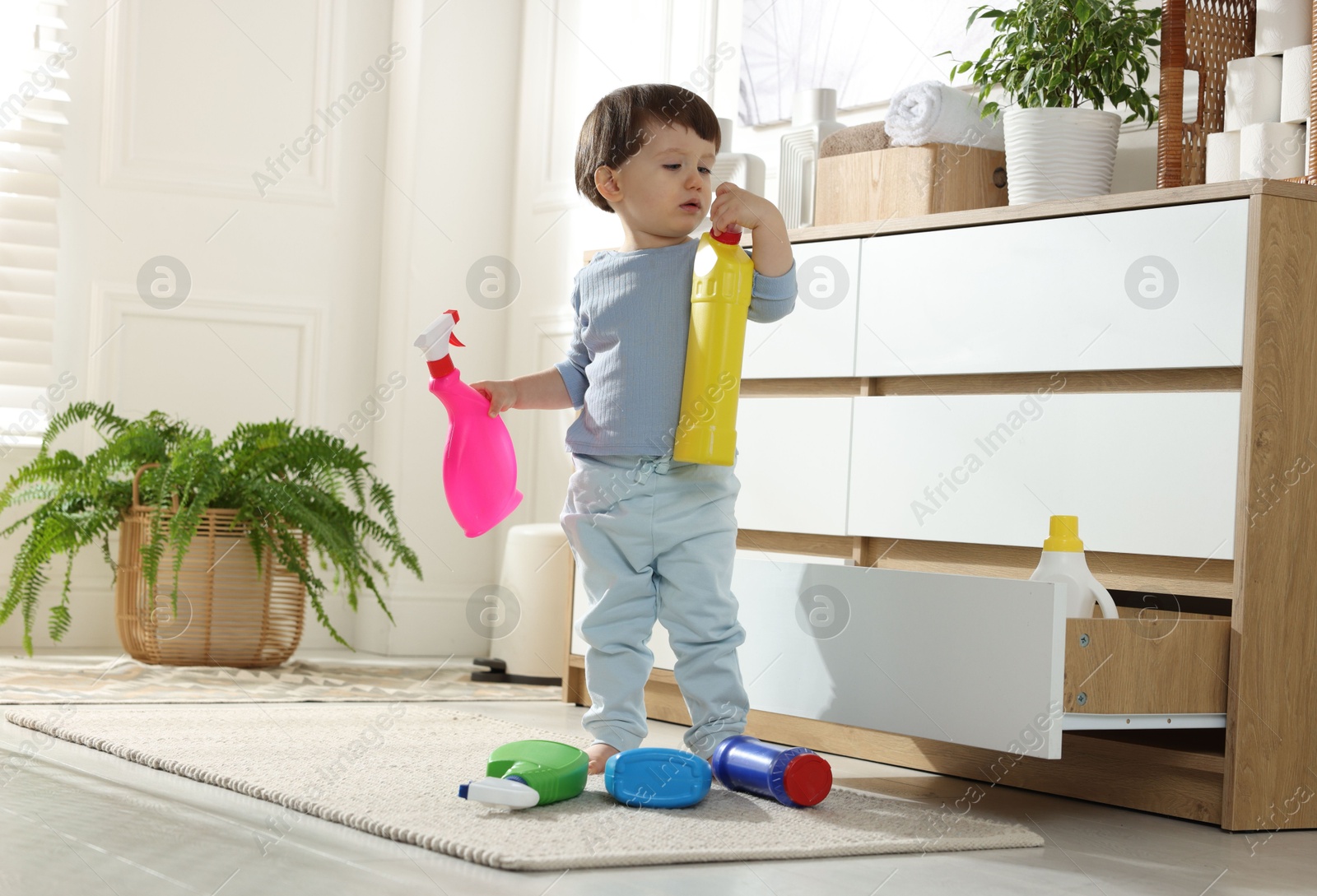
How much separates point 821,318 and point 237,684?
3.98 feet

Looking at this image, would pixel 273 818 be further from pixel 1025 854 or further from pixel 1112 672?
pixel 1112 672

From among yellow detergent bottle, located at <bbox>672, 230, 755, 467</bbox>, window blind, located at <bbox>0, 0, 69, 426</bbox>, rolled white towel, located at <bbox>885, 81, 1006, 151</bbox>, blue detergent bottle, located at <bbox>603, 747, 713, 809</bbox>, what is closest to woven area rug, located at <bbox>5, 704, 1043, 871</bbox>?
blue detergent bottle, located at <bbox>603, 747, 713, 809</bbox>

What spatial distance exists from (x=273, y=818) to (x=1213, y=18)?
1.59 metres

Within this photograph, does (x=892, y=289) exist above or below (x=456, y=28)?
below

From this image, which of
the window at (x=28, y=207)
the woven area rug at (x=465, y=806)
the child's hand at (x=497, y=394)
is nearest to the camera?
the woven area rug at (x=465, y=806)

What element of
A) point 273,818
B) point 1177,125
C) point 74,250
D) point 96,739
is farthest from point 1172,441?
point 74,250

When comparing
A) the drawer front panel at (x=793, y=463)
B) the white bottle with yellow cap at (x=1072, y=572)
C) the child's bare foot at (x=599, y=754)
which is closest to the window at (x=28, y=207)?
the drawer front panel at (x=793, y=463)

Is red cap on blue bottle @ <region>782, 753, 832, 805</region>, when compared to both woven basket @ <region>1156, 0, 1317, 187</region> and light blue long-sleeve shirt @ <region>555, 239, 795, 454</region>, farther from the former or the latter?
woven basket @ <region>1156, 0, 1317, 187</region>

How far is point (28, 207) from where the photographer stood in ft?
10.1

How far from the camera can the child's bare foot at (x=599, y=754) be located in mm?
1633

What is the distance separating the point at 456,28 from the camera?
11.2 ft

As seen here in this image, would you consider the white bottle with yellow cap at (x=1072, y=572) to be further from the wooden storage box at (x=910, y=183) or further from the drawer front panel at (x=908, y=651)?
the wooden storage box at (x=910, y=183)

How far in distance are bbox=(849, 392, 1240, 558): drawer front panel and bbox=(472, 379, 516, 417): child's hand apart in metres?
0.56

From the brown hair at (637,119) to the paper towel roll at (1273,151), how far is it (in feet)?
2.34
